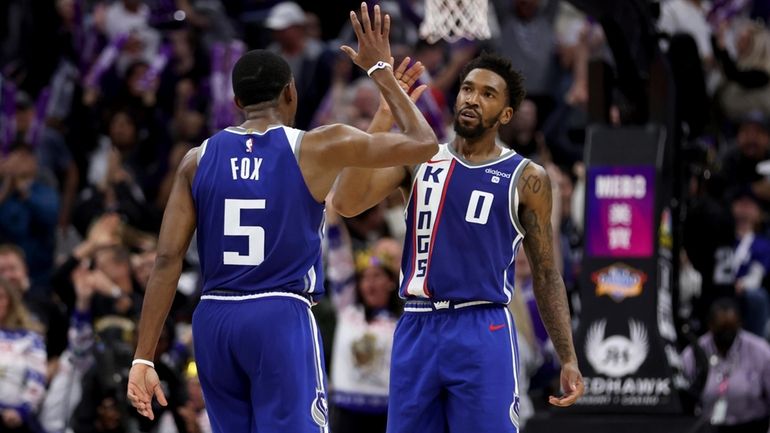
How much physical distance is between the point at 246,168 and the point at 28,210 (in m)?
8.23

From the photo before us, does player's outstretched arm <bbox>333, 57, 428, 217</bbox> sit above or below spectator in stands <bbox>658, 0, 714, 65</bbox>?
below

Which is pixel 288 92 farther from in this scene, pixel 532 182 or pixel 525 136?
pixel 525 136

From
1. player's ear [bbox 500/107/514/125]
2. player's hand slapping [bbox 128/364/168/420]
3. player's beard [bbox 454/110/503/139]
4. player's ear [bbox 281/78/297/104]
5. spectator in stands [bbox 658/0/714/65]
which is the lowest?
player's hand slapping [bbox 128/364/168/420]

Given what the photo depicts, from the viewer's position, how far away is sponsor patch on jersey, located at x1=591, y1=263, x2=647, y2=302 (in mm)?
11633

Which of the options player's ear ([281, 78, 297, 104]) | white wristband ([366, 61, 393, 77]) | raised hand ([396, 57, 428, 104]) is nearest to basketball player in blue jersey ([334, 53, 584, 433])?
raised hand ([396, 57, 428, 104])

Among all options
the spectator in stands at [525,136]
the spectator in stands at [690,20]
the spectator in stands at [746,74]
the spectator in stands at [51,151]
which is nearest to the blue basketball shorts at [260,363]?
the spectator in stands at [525,136]

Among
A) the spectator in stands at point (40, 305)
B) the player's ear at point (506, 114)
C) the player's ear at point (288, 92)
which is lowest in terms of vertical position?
the spectator in stands at point (40, 305)

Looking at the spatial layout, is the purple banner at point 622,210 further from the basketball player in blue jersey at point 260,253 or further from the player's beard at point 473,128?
the basketball player in blue jersey at point 260,253

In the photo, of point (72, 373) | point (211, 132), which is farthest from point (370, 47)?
point (211, 132)

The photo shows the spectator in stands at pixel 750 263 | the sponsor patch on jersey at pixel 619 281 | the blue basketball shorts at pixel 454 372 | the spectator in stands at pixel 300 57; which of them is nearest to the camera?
the blue basketball shorts at pixel 454 372

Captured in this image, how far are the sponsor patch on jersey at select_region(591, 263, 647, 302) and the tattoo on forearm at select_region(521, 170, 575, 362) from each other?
10.4 ft

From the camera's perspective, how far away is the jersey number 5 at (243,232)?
7547mm

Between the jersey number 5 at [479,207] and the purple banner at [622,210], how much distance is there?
3468 mm

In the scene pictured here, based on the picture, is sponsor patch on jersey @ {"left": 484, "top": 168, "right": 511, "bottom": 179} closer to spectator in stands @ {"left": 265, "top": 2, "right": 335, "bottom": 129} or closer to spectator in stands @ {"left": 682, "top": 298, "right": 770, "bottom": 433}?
spectator in stands @ {"left": 682, "top": 298, "right": 770, "bottom": 433}
